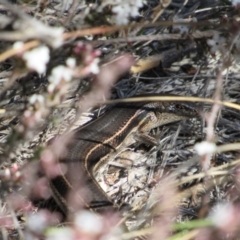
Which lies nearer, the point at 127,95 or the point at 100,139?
the point at 100,139

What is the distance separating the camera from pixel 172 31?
181 inches

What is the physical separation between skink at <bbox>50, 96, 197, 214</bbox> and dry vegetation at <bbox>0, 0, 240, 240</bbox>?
0.31ft

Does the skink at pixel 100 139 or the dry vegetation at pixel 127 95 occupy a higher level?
the dry vegetation at pixel 127 95

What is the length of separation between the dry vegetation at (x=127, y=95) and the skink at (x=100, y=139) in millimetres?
96

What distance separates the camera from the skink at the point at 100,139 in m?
4.64

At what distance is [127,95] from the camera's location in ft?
17.9

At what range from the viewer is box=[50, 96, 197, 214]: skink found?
4.64 m

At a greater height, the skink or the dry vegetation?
the dry vegetation

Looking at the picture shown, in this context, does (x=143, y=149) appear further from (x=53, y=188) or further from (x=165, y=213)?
(x=165, y=213)

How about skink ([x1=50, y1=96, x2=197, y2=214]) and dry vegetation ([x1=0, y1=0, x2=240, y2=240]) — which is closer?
dry vegetation ([x1=0, y1=0, x2=240, y2=240])

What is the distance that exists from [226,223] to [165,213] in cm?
A: 142

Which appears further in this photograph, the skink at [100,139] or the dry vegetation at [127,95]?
the skink at [100,139]

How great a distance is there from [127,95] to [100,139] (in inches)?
17.1

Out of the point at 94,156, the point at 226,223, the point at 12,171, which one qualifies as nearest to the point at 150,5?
the point at 94,156
